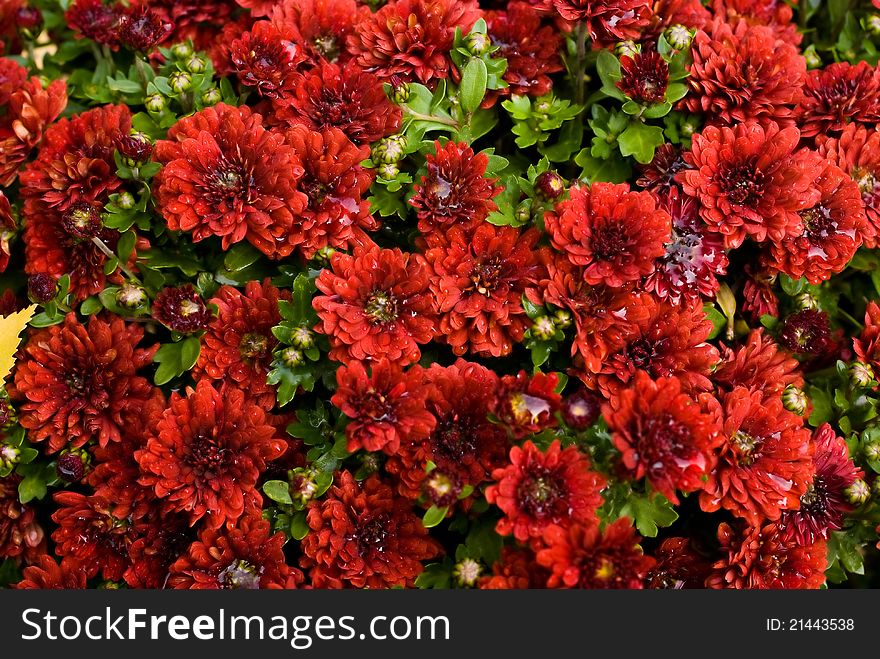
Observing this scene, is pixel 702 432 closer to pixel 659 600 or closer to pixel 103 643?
pixel 659 600

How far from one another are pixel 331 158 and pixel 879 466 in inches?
57.4

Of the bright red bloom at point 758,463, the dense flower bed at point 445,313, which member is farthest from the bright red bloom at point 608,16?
the bright red bloom at point 758,463

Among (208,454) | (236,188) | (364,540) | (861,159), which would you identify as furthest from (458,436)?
(861,159)

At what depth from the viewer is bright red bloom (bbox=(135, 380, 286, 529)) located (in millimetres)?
1691

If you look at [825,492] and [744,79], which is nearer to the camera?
[825,492]

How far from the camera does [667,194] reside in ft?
6.24

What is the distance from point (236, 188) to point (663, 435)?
107cm

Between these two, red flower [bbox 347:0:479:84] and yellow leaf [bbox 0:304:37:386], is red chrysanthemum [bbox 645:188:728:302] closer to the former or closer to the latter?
red flower [bbox 347:0:479:84]

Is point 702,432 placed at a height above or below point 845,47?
below

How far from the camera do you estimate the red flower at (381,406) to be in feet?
5.24

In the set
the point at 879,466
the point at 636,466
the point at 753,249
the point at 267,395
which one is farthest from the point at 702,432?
the point at 267,395

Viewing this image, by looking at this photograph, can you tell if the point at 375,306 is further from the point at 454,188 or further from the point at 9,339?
the point at 9,339

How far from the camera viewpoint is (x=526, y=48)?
6.83 feet

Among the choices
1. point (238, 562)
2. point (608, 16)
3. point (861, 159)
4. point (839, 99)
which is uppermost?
point (608, 16)
